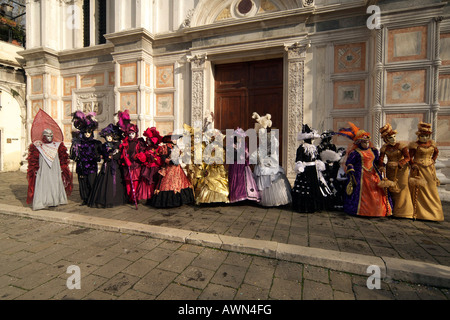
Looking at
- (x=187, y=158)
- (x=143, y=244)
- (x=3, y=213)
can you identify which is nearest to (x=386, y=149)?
(x=187, y=158)

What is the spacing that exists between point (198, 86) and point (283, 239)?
258 inches

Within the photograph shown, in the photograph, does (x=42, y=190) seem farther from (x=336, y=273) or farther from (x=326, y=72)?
(x=326, y=72)

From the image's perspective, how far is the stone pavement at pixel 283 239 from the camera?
8.09ft

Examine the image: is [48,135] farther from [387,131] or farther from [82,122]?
[387,131]

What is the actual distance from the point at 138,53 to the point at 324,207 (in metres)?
8.29

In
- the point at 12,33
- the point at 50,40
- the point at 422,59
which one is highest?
the point at 12,33


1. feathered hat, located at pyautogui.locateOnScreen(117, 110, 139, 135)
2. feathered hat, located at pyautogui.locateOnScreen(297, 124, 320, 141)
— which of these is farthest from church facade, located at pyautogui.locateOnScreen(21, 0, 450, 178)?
feathered hat, located at pyautogui.locateOnScreen(297, 124, 320, 141)

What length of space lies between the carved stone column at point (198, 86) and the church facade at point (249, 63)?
0.04 m

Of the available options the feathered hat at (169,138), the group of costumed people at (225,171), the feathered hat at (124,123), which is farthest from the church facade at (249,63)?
the feathered hat at (124,123)

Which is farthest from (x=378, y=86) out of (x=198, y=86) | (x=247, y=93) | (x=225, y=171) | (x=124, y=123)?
(x=124, y=123)

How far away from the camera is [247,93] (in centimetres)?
813

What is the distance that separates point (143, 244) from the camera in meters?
3.35
